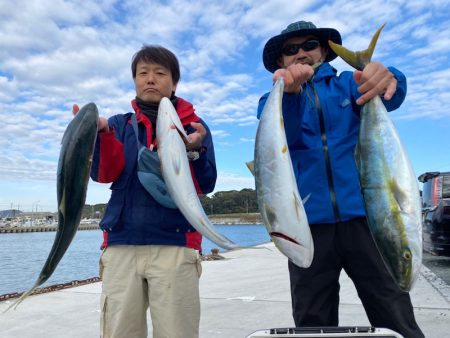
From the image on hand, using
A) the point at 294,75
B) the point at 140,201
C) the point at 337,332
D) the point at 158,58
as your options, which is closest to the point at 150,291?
the point at 140,201

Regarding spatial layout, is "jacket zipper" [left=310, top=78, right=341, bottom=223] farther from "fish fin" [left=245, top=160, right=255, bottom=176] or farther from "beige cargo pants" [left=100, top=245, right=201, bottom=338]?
"beige cargo pants" [left=100, top=245, right=201, bottom=338]

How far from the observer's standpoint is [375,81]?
6.40ft

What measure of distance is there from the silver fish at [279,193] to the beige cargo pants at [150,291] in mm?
1049

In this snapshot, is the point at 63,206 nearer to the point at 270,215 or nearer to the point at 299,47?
the point at 270,215

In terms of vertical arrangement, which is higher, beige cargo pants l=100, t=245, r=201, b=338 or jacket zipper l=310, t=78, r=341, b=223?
jacket zipper l=310, t=78, r=341, b=223

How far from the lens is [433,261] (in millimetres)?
9406

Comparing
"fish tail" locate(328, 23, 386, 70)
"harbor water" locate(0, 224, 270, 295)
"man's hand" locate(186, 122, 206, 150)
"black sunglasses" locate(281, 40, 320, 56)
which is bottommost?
"harbor water" locate(0, 224, 270, 295)

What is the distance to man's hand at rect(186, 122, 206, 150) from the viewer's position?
232cm

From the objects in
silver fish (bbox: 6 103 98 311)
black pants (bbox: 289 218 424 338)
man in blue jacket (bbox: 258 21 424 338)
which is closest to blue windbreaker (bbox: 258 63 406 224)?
man in blue jacket (bbox: 258 21 424 338)

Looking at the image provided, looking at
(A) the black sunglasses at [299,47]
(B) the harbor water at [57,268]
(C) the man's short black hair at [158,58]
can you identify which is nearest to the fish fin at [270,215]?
(B) the harbor water at [57,268]

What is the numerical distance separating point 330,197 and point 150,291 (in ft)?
4.18

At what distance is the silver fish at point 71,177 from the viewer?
6.03 feet

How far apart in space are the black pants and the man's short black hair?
1388 mm

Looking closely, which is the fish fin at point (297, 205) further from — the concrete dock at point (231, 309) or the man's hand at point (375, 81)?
the concrete dock at point (231, 309)
